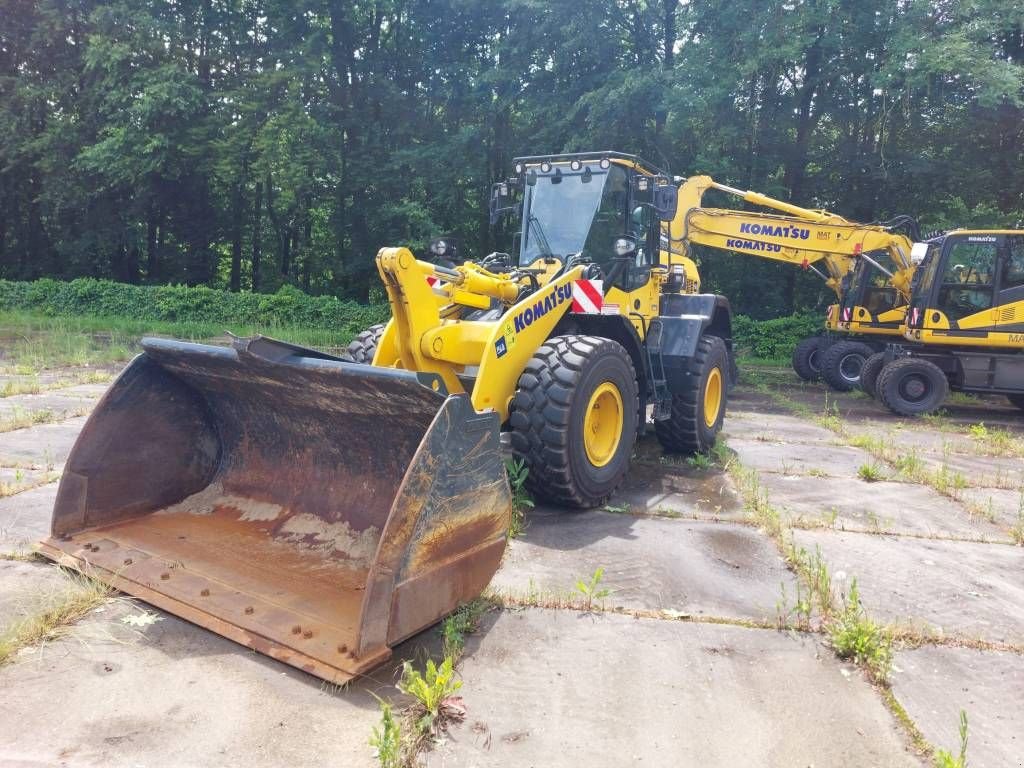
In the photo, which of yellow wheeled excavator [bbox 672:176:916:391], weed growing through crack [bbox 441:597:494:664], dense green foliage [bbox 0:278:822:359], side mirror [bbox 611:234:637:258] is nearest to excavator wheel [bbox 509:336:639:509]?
side mirror [bbox 611:234:637:258]

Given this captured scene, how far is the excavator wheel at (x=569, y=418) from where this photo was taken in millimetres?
4578

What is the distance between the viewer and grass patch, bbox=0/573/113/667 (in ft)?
9.56

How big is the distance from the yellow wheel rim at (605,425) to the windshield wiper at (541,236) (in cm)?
155

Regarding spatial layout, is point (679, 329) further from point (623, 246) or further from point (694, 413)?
point (623, 246)

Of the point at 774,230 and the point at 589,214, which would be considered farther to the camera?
the point at 774,230

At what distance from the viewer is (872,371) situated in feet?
38.7

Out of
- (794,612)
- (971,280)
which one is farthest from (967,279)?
(794,612)

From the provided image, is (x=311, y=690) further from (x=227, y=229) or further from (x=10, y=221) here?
(x=10, y=221)

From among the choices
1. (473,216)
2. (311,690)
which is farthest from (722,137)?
(311,690)

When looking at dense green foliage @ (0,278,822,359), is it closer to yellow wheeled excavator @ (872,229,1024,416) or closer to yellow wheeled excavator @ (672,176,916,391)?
yellow wheeled excavator @ (672,176,916,391)

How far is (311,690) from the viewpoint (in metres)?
2.71

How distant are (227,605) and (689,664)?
1993 mm

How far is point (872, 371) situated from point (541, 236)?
7940mm

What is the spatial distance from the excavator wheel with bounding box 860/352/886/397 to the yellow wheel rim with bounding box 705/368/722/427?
5504 mm
